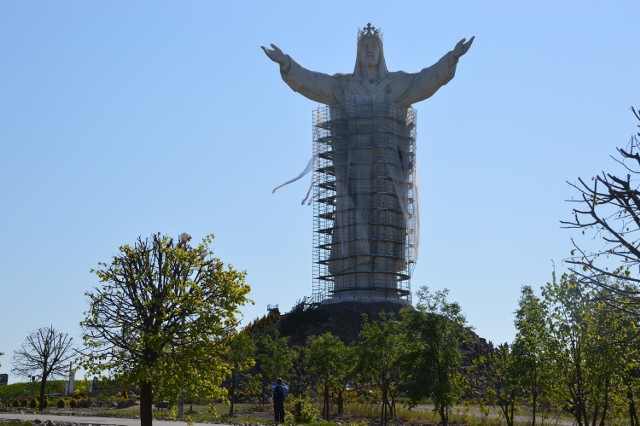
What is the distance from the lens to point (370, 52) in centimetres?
7138

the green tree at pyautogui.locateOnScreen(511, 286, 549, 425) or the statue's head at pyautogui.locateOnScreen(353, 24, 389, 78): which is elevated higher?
the statue's head at pyautogui.locateOnScreen(353, 24, 389, 78)

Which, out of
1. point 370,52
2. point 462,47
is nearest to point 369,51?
point 370,52

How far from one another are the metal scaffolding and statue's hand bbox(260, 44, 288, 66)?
5931 mm

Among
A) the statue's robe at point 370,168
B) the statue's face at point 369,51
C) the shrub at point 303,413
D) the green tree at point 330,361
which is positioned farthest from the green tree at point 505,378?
the statue's face at point 369,51

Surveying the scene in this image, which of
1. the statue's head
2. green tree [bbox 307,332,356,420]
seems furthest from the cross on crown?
green tree [bbox 307,332,356,420]

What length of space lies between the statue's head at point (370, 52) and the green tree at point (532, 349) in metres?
46.7

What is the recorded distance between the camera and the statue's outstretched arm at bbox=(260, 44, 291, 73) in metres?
70.4

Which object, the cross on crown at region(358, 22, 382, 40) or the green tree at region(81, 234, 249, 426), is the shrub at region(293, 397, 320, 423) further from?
the cross on crown at region(358, 22, 382, 40)

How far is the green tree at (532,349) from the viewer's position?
2222 cm

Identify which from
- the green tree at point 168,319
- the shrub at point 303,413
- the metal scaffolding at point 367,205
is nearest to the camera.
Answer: the green tree at point 168,319

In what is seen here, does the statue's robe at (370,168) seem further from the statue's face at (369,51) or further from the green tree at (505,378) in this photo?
the green tree at (505,378)

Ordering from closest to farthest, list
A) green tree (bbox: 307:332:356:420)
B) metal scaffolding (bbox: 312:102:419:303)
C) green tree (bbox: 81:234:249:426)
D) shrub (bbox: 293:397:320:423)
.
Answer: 1. green tree (bbox: 81:234:249:426)
2. shrub (bbox: 293:397:320:423)
3. green tree (bbox: 307:332:356:420)
4. metal scaffolding (bbox: 312:102:419:303)

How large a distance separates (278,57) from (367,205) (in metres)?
13.8

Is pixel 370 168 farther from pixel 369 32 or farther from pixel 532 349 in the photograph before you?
pixel 532 349
